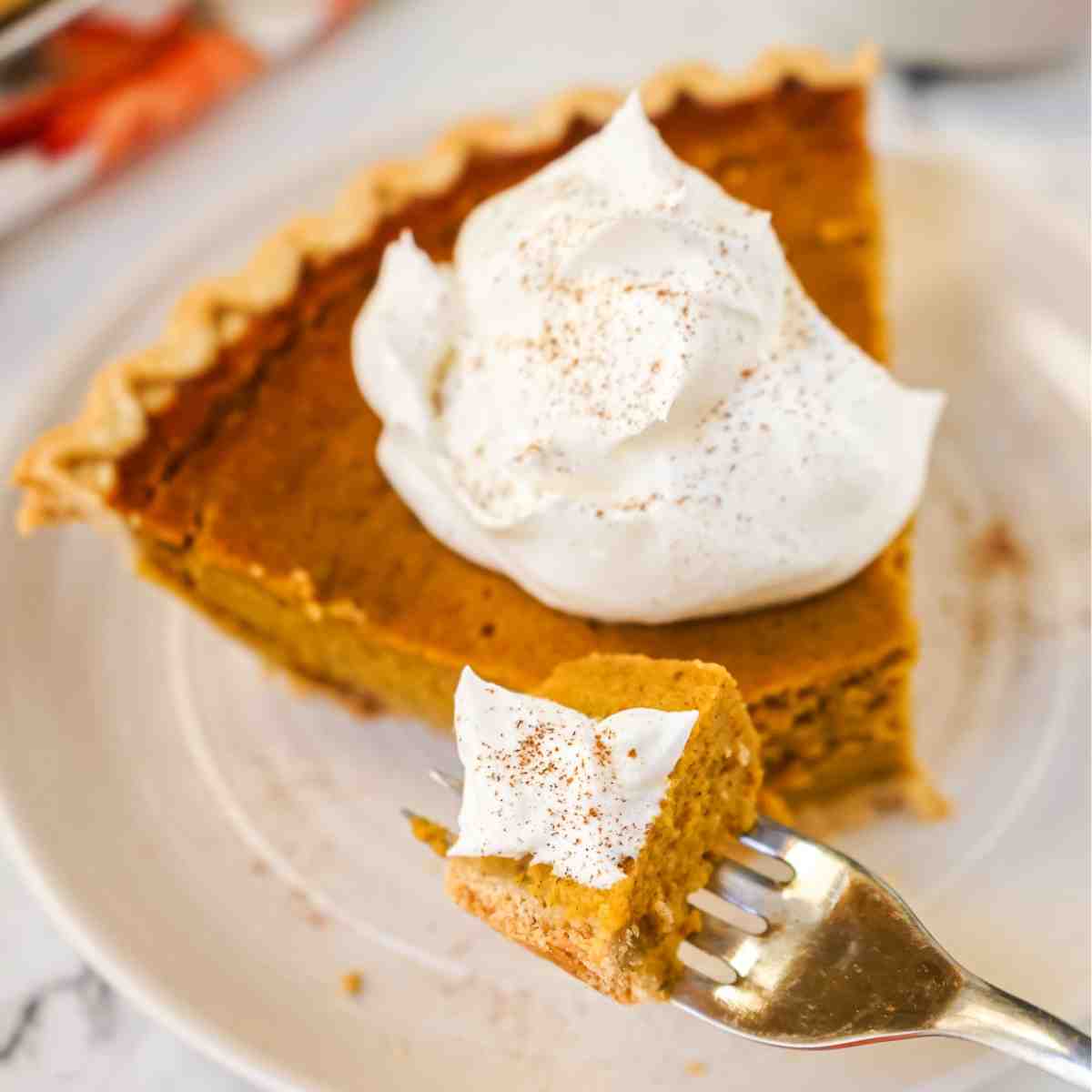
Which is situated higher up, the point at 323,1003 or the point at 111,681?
the point at 111,681

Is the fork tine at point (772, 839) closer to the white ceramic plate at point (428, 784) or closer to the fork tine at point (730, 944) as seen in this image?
the fork tine at point (730, 944)

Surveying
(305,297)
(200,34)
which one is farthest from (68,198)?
(305,297)

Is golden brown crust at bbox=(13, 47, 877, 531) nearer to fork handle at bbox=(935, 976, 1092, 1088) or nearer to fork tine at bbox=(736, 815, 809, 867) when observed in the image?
fork tine at bbox=(736, 815, 809, 867)

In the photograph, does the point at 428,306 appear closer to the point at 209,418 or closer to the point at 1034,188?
the point at 209,418

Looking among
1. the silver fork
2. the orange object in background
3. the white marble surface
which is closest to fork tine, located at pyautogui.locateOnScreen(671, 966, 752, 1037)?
the silver fork

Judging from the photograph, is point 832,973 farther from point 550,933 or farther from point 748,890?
point 550,933

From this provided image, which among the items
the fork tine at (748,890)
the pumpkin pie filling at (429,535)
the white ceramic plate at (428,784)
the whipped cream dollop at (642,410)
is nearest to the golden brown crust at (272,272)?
the pumpkin pie filling at (429,535)

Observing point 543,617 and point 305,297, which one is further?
point 305,297

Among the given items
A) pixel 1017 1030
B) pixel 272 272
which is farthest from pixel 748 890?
pixel 272 272
